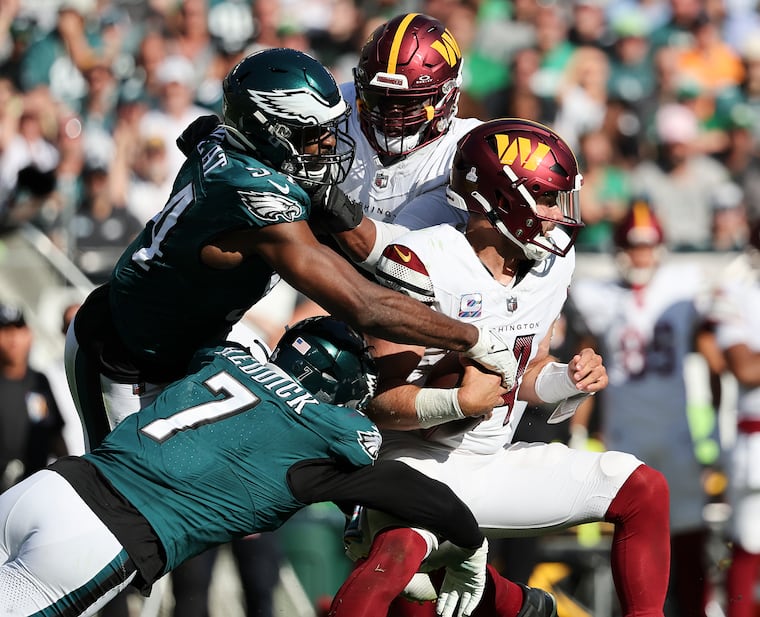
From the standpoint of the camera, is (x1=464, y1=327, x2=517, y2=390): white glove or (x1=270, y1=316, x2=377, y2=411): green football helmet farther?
(x1=464, y1=327, x2=517, y2=390): white glove

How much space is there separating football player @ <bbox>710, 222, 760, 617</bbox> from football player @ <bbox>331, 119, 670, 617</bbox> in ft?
5.85

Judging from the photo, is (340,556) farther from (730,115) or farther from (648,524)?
(730,115)

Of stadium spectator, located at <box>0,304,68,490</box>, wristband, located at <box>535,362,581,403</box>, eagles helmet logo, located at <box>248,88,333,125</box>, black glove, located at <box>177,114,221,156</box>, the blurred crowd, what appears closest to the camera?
eagles helmet logo, located at <box>248,88,333,125</box>

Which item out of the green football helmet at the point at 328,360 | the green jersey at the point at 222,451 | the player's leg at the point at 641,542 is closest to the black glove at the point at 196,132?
the green football helmet at the point at 328,360

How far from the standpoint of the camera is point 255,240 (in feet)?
13.4

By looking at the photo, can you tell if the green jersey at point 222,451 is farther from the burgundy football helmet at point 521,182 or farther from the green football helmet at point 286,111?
the burgundy football helmet at point 521,182

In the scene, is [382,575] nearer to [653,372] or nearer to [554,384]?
[554,384]

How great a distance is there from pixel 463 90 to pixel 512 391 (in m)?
5.17

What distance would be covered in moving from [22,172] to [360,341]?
5.18 meters

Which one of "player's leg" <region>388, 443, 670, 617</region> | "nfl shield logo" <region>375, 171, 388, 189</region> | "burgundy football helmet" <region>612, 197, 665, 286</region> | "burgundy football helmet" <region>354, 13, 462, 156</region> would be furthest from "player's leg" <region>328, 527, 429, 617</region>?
"burgundy football helmet" <region>612, 197, 665, 286</region>

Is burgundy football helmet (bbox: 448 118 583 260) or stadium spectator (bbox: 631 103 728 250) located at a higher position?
burgundy football helmet (bbox: 448 118 583 260)

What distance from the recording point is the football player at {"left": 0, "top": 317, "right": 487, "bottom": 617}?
12.6 feet

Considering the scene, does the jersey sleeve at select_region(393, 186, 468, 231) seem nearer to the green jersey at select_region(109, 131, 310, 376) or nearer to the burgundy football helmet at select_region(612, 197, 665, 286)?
the green jersey at select_region(109, 131, 310, 376)

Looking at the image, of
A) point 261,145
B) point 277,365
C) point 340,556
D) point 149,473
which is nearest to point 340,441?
point 277,365
